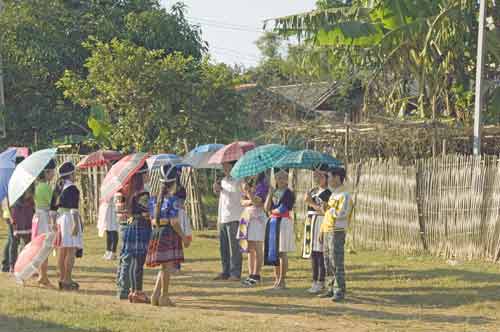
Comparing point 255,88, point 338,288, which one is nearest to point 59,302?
point 338,288

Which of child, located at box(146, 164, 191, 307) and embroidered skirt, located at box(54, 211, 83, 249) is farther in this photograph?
embroidered skirt, located at box(54, 211, 83, 249)

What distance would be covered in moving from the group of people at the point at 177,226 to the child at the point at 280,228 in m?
0.01

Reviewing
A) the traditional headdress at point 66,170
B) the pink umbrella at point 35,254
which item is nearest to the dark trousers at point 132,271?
the pink umbrella at point 35,254

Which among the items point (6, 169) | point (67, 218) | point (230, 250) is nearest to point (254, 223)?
point (230, 250)

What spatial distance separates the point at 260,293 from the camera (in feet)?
36.7

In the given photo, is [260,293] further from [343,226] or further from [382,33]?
[382,33]

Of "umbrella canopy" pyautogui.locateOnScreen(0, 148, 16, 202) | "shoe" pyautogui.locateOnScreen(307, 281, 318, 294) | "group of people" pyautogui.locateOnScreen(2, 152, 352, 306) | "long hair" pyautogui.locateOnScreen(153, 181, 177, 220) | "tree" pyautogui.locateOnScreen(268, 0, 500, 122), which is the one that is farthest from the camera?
"tree" pyautogui.locateOnScreen(268, 0, 500, 122)

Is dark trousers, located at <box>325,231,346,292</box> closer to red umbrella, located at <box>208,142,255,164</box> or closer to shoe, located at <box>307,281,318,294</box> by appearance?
shoe, located at <box>307,281,318,294</box>

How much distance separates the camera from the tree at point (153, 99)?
67.8 feet

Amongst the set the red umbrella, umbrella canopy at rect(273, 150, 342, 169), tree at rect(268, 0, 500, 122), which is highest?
tree at rect(268, 0, 500, 122)

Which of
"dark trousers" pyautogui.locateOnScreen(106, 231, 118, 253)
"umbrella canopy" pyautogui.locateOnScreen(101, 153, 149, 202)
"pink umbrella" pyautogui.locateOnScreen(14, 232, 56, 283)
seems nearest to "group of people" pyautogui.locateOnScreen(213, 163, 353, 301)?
"umbrella canopy" pyautogui.locateOnScreen(101, 153, 149, 202)

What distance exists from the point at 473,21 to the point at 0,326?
45.3ft

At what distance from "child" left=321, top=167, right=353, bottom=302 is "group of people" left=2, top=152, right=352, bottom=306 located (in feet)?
0.04

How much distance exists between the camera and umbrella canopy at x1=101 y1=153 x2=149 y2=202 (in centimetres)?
1000
